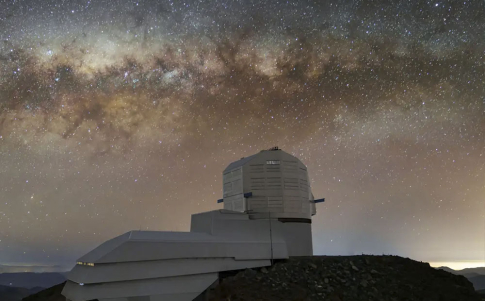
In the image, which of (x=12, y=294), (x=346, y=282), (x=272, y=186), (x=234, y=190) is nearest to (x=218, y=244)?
(x=234, y=190)

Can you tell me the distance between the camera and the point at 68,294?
1517 centimetres

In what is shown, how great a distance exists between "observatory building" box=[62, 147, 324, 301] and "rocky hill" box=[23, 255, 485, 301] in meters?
1.33

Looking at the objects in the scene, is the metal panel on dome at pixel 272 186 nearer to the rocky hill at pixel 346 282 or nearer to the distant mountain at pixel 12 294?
the rocky hill at pixel 346 282

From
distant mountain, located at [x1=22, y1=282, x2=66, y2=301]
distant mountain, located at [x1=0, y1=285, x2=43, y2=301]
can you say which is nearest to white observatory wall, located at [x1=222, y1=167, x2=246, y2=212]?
distant mountain, located at [x1=22, y1=282, x2=66, y2=301]

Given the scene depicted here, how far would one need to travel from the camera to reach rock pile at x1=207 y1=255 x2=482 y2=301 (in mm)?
16375

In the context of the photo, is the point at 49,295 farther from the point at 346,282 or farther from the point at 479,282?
the point at 479,282

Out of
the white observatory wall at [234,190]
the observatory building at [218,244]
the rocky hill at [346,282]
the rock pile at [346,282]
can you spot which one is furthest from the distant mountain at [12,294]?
the rock pile at [346,282]

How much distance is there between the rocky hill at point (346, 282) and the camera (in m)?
16.4

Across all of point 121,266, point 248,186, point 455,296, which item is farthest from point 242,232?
point 455,296

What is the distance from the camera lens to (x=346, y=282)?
17.6m

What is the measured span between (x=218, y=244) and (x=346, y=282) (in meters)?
7.44

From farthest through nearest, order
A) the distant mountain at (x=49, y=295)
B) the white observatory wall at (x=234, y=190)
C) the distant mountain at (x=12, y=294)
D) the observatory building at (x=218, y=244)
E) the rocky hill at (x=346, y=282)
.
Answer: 1. the distant mountain at (x=12, y=294)
2. the distant mountain at (x=49, y=295)
3. the white observatory wall at (x=234, y=190)
4. the rocky hill at (x=346, y=282)
5. the observatory building at (x=218, y=244)

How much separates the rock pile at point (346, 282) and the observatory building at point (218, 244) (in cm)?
136

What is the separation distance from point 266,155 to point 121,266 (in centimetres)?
1280
